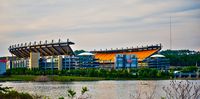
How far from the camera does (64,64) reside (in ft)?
303

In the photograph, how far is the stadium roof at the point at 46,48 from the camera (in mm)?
100438

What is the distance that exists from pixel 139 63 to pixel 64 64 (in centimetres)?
2025

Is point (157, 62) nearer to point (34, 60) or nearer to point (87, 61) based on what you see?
point (87, 61)

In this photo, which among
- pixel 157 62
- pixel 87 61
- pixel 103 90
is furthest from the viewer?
pixel 157 62

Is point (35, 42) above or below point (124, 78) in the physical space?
above

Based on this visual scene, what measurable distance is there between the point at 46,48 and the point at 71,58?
45.8 ft

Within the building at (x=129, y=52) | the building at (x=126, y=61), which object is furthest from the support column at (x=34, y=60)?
the building at (x=129, y=52)

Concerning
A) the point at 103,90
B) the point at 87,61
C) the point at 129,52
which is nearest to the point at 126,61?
the point at 87,61

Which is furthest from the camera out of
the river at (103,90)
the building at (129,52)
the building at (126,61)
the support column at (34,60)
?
the building at (129,52)

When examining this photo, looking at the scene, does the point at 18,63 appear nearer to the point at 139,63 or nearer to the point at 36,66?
the point at 36,66

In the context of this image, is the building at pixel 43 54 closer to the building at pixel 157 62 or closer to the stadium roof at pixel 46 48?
the stadium roof at pixel 46 48

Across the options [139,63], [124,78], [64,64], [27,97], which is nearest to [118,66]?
[139,63]

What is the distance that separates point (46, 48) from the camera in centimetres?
10594

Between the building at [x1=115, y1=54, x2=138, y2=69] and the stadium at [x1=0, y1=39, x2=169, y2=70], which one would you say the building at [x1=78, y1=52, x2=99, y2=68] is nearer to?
the stadium at [x1=0, y1=39, x2=169, y2=70]
